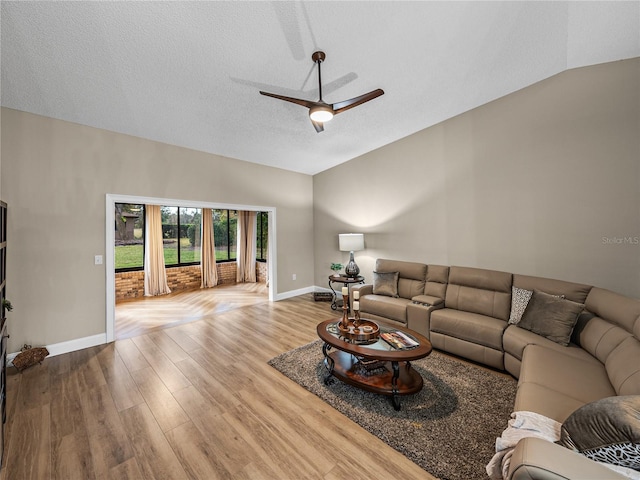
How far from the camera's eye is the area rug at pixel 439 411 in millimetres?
1653

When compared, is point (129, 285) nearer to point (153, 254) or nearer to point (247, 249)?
point (153, 254)

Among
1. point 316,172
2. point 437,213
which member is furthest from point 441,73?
point 316,172

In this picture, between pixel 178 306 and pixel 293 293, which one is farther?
pixel 293 293

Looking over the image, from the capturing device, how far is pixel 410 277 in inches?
158

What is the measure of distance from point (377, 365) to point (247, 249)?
19.3ft

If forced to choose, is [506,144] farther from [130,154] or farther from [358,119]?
[130,154]

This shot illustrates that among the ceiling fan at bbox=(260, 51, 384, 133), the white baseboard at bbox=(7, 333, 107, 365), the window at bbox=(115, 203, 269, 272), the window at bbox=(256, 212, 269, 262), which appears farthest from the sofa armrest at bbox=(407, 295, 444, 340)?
the window at bbox=(256, 212, 269, 262)

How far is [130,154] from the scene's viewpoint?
142 inches

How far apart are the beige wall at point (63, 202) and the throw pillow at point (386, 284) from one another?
3.48 m

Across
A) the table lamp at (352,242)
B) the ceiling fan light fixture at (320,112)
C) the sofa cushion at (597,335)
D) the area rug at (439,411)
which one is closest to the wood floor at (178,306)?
the table lamp at (352,242)

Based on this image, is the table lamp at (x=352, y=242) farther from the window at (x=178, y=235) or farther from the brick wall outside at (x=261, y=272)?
the brick wall outside at (x=261, y=272)

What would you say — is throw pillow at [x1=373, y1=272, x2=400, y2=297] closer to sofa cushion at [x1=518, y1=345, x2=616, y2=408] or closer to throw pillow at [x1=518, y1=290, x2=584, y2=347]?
throw pillow at [x1=518, y1=290, x2=584, y2=347]

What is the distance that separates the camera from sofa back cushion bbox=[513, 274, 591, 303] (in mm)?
2584

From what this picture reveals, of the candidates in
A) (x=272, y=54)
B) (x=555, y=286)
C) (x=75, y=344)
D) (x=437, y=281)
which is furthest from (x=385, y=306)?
(x=75, y=344)
